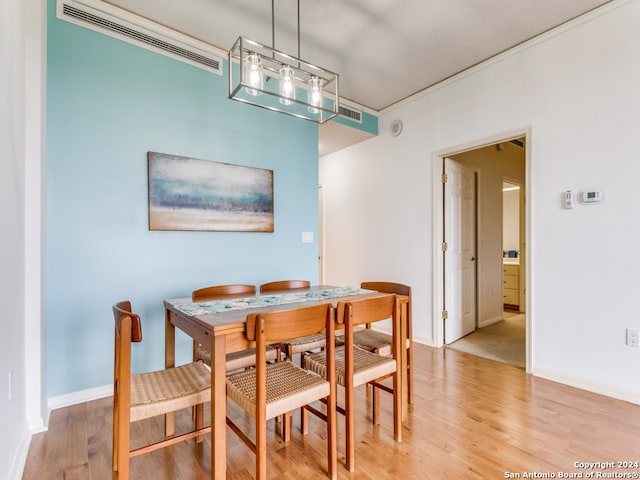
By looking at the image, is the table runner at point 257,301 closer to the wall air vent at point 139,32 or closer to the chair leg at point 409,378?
the chair leg at point 409,378

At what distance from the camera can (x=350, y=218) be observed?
4.69m

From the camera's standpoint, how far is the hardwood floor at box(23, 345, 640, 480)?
62.1 inches

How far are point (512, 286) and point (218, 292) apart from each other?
5.15m

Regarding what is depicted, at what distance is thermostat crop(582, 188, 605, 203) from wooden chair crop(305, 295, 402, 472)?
1826 mm

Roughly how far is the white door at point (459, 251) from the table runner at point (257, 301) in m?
1.73

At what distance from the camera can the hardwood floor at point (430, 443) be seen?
1576mm

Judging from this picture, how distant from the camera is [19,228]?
5.69 ft

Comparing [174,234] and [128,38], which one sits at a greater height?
[128,38]

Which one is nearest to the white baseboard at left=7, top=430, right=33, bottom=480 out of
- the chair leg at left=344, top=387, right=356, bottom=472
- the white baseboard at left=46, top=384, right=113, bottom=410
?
the white baseboard at left=46, top=384, right=113, bottom=410

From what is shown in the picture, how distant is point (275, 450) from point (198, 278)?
156 cm

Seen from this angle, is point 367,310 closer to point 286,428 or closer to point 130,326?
point 286,428

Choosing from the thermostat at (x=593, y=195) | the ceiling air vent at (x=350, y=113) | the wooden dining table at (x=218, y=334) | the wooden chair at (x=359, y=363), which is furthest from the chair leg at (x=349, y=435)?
the ceiling air vent at (x=350, y=113)

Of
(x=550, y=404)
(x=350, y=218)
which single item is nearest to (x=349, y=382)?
(x=550, y=404)

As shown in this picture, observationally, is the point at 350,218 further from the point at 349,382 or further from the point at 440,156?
the point at 349,382
